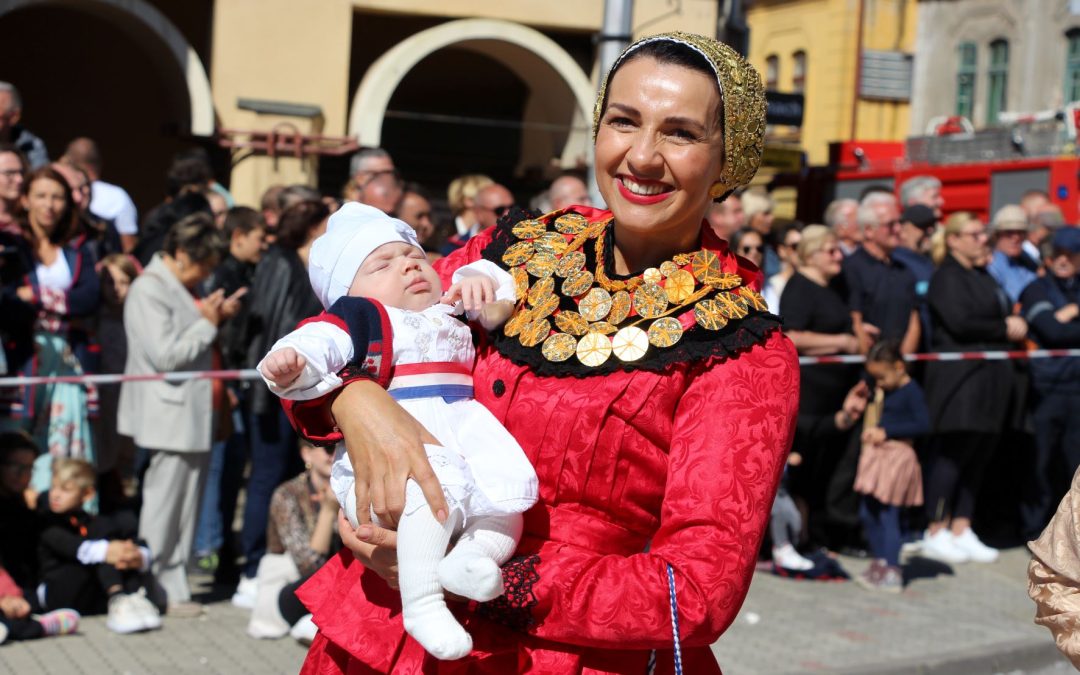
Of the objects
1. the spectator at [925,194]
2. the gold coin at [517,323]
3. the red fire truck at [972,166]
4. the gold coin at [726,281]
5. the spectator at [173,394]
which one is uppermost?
the red fire truck at [972,166]

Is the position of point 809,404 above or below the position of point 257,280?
below

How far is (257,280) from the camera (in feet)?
23.2

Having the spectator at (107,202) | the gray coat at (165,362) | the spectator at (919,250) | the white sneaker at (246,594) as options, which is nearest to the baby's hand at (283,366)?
the gray coat at (165,362)

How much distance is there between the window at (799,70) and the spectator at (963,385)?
93.9ft

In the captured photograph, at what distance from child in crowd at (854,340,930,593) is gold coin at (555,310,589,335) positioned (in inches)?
230

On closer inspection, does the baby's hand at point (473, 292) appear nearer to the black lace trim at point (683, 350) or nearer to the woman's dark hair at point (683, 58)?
the black lace trim at point (683, 350)

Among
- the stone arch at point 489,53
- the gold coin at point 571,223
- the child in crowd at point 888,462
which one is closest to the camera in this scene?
the gold coin at point 571,223

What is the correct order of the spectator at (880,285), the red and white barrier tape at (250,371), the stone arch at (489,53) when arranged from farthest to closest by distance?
the stone arch at (489,53), the spectator at (880,285), the red and white barrier tape at (250,371)

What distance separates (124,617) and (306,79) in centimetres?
758

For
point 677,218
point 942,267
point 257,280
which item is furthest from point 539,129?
point 677,218

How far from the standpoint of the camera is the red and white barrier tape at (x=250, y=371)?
664cm

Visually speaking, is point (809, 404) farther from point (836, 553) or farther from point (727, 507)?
point (727, 507)

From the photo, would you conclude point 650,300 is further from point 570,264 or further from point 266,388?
point 266,388

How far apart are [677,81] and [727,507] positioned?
777 mm
